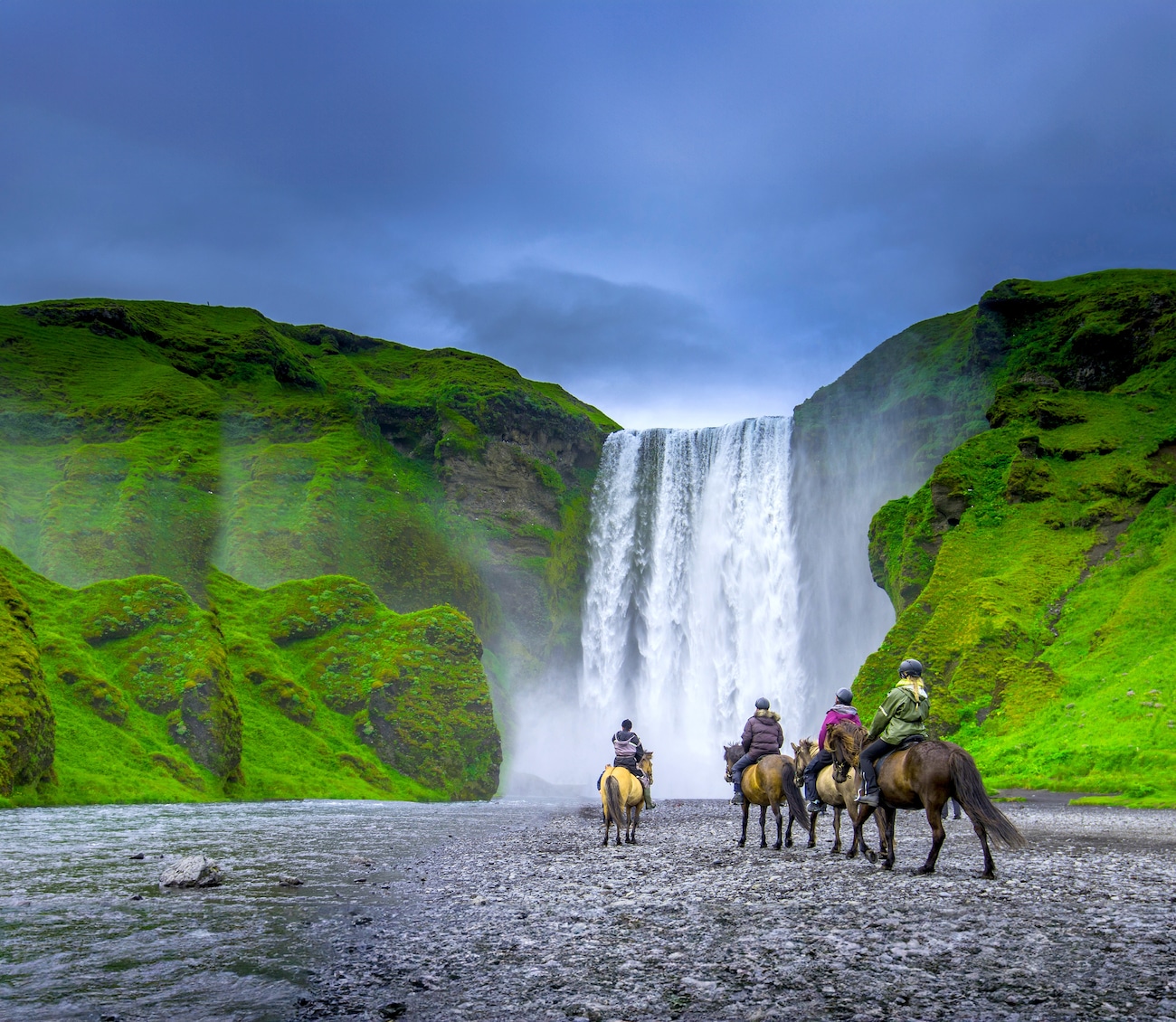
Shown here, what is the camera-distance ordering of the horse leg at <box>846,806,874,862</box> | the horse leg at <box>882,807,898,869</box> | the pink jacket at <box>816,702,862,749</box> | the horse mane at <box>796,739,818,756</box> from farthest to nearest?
1. the horse mane at <box>796,739,818,756</box>
2. the pink jacket at <box>816,702,862,749</box>
3. the horse leg at <box>846,806,874,862</box>
4. the horse leg at <box>882,807,898,869</box>

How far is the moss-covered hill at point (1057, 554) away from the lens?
5128 centimetres

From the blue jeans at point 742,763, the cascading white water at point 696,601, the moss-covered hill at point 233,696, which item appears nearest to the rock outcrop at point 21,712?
the moss-covered hill at point 233,696

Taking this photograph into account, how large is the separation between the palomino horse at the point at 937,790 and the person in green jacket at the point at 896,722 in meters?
0.23

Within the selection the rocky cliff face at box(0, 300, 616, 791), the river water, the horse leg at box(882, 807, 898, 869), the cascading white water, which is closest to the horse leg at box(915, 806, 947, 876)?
the horse leg at box(882, 807, 898, 869)

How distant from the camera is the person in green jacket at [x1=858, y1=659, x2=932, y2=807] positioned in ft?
55.5

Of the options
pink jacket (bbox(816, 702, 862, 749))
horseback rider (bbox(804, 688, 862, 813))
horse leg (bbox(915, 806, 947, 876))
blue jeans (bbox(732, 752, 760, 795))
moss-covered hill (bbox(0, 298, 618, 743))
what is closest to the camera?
horse leg (bbox(915, 806, 947, 876))

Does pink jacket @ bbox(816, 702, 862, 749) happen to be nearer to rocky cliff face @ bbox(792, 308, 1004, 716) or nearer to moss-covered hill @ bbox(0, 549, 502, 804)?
moss-covered hill @ bbox(0, 549, 502, 804)

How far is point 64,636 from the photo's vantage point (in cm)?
6306

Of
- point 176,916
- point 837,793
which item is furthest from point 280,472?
point 176,916

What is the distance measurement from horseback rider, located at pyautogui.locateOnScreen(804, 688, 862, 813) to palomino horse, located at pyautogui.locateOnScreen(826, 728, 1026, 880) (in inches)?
140

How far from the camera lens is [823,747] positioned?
21.8 meters

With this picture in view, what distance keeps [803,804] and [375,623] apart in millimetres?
71969

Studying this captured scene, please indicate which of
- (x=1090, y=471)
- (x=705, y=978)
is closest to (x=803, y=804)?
(x=705, y=978)

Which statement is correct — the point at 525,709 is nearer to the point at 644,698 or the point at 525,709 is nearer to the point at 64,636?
the point at 644,698
